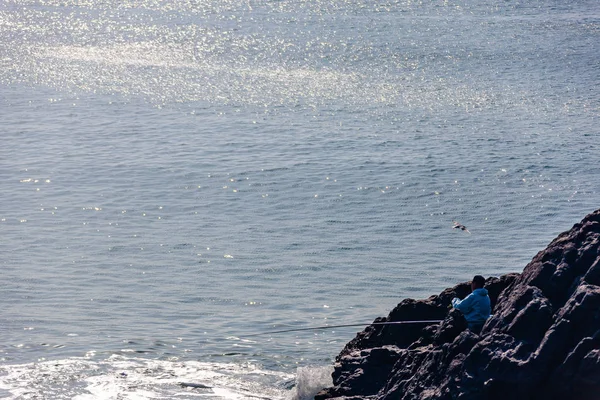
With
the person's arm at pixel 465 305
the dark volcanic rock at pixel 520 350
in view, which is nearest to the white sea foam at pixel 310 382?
the dark volcanic rock at pixel 520 350

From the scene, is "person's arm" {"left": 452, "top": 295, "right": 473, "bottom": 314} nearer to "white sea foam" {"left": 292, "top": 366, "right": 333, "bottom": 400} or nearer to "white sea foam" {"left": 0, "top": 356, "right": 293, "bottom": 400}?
"white sea foam" {"left": 292, "top": 366, "right": 333, "bottom": 400}

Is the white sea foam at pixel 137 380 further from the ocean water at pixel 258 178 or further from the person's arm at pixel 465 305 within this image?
the person's arm at pixel 465 305

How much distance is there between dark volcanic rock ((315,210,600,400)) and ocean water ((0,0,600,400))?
6.85 ft

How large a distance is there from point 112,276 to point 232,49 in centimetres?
2315

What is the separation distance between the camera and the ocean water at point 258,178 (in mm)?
17297

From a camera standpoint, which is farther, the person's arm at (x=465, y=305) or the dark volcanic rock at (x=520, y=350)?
the person's arm at (x=465, y=305)

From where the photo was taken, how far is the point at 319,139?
102ft

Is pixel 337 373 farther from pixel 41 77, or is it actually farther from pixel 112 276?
pixel 41 77

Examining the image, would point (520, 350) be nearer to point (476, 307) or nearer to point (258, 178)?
point (476, 307)

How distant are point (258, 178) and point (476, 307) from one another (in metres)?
16.3

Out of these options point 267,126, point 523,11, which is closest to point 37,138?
point 267,126

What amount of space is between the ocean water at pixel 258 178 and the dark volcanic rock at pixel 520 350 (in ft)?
6.85

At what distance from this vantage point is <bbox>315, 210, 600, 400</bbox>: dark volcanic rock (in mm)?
10039

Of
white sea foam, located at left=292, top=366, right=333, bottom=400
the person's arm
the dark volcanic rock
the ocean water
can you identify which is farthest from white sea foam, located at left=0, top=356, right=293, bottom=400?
the person's arm
